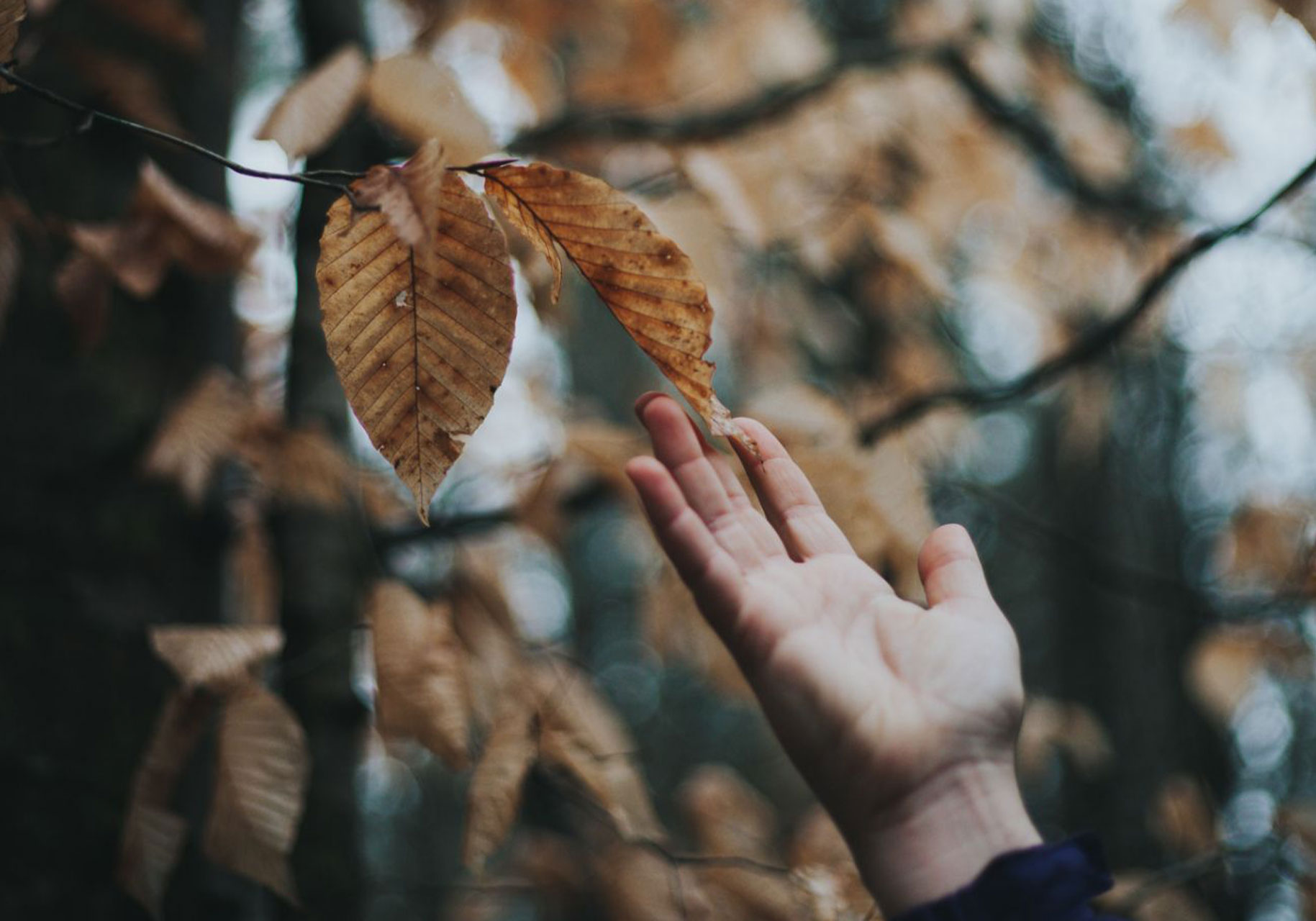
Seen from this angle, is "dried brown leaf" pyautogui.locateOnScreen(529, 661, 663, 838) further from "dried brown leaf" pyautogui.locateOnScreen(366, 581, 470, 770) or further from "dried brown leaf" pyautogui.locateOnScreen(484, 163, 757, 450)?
"dried brown leaf" pyautogui.locateOnScreen(484, 163, 757, 450)

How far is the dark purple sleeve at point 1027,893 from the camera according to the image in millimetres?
509

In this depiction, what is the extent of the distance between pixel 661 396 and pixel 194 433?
0.62 m

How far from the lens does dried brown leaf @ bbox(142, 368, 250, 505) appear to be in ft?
3.08

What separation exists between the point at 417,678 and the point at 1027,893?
0.53m

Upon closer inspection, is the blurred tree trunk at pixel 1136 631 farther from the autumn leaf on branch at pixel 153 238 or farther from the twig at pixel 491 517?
the autumn leaf on branch at pixel 153 238

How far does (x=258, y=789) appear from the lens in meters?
0.68

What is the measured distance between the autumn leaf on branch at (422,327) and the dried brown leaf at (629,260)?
35mm

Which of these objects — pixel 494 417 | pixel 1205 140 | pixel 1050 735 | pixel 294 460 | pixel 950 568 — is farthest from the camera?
pixel 494 417

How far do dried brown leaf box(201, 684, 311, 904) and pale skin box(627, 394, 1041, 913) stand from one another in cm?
36

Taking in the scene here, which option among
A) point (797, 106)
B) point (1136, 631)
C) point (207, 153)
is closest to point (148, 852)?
point (207, 153)

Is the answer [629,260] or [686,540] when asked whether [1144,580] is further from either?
[629,260]

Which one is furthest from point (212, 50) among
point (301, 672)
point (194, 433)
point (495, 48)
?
point (301, 672)

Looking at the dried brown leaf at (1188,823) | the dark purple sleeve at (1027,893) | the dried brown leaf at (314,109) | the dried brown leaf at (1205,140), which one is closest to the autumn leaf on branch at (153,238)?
the dried brown leaf at (314,109)

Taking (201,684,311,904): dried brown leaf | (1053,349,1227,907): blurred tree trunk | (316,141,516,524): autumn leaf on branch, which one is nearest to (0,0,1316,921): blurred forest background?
(201,684,311,904): dried brown leaf
